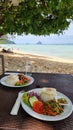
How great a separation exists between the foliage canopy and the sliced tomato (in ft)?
9.32

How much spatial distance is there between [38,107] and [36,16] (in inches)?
124

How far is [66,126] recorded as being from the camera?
1.26 metres

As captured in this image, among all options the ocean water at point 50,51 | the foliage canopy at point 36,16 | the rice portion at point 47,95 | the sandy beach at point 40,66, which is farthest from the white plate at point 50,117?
the ocean water at point 50,51

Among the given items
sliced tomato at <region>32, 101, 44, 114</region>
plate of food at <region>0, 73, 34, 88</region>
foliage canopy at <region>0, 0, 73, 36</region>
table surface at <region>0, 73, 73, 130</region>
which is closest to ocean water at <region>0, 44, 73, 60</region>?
foliage canopy at <region>0, 0, 73, 36</region>

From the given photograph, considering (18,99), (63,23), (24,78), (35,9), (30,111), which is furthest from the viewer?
(63,23)

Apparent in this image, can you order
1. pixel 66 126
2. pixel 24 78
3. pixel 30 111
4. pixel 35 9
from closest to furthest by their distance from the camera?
pixel 66 126, pixel 30 111, pixel 24 78, pixel 35 9

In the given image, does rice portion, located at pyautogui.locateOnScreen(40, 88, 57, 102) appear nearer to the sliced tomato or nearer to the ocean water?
the sliced tomato

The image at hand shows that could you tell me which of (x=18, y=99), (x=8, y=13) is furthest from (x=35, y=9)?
(x=18, y=99)

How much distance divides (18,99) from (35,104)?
183 mm

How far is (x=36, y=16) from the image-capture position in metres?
4.23

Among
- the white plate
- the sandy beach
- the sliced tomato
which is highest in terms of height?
the sliced tomato

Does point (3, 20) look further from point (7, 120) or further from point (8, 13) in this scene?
point (7, 120)

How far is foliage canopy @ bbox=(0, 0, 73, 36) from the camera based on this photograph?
4.01 metres

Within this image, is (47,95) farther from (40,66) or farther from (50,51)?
(50,51)
